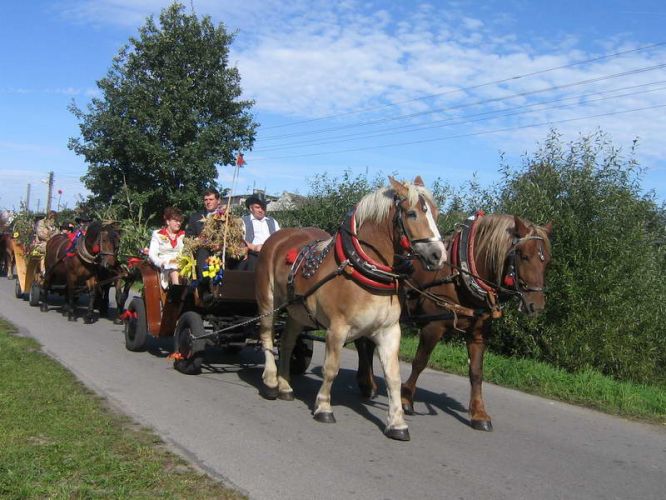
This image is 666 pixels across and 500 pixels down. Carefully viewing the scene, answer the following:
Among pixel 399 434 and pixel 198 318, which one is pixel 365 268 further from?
pixel 198 318

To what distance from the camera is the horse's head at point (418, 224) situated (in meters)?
4.73

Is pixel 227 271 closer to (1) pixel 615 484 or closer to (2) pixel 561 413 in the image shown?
(2) pixel 561 413

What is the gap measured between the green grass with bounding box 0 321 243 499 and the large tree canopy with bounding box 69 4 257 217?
11613 millimetres

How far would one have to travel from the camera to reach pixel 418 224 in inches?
191

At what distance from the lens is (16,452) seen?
13.9 ft

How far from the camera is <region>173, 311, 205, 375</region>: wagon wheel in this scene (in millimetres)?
7087

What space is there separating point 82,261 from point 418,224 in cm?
846

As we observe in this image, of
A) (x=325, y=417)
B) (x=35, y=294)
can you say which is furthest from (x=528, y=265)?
(x=35, y=294)

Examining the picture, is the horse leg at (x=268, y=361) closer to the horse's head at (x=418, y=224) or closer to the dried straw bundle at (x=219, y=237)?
the dried straw bundle at (x=219, y=237)

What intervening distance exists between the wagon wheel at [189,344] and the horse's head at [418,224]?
3080mm

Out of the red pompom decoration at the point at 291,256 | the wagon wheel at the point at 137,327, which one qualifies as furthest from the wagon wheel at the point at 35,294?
the red pompom decoration at the point at 291,256

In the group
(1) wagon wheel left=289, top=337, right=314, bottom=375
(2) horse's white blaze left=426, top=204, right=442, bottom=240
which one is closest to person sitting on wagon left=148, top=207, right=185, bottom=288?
(1) wagon wheel left=289, top=337, right=314, bottom=375

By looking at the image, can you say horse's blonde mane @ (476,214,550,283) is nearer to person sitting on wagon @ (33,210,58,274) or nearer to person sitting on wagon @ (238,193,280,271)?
person sitting on wagon @ (238,193,280,271)

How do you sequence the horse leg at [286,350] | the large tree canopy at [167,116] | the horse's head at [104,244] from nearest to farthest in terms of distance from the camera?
the horse leg at [286,350] → the horse's head at [104,244] → the large tree canopy at [167,116]
